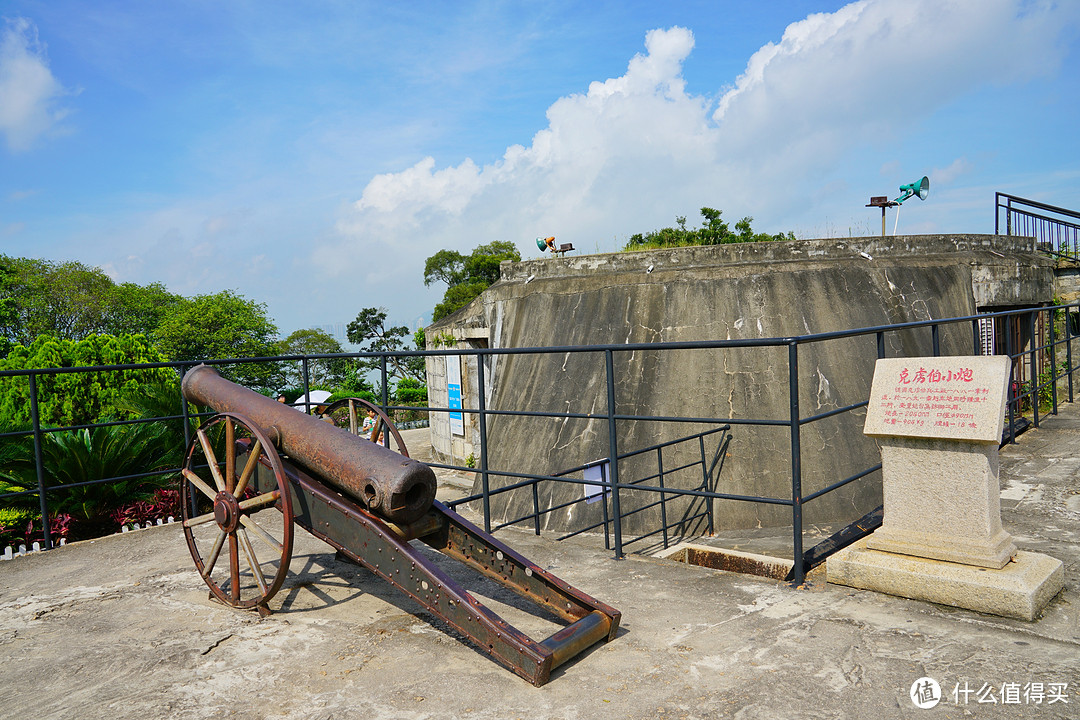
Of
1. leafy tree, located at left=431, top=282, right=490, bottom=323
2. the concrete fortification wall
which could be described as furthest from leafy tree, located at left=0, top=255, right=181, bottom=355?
the concrete fortification wall

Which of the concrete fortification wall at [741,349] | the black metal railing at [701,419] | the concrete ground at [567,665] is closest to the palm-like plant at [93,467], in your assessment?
the black metal railing at [701,419]

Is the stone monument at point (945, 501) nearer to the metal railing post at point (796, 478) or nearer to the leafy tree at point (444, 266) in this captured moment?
the metal railing post at point (796, 478)

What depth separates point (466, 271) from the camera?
162 feet

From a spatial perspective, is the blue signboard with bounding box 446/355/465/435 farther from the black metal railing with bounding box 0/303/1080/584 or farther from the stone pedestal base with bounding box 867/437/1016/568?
the stone pedestal base with bounding box 867/437/1016/568

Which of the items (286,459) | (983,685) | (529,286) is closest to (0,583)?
(286,459)

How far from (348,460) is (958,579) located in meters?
2.88

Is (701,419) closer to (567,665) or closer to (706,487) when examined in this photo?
(567,665)

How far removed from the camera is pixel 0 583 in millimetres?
4512

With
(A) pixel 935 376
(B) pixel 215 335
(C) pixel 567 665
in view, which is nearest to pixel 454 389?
(A) pixel 935 376

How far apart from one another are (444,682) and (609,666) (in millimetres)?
675

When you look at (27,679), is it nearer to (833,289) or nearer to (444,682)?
(444,682)

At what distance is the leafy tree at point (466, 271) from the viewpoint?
45.9 meters

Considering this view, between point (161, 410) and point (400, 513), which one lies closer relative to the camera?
point (400, 513)

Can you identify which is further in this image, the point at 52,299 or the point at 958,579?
the point at 52,299
